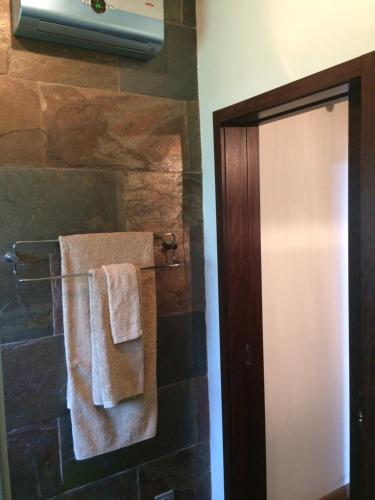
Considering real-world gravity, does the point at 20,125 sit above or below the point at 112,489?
above

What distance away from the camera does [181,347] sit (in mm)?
1798

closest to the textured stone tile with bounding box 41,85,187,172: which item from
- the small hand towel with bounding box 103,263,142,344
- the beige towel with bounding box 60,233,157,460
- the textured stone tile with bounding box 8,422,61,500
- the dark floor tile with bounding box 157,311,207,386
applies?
the beige towel with bounding box 60,233,157,460

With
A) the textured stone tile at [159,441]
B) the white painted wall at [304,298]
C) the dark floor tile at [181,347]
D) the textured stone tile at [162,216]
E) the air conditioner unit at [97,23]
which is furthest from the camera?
the white painted wall at [304,298]

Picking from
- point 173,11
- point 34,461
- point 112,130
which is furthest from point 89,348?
point 173,11

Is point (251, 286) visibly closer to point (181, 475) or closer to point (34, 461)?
point (181, 475)

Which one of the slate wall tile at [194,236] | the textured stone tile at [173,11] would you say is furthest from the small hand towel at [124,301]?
the textured stone tile at [173,11]

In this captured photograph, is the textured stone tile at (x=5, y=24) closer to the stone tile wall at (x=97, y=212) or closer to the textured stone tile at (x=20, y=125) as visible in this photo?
the stone tile wall at (x=97, y=212)

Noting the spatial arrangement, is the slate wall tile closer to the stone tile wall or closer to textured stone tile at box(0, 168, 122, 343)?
the stone tile wall

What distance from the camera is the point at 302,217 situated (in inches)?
83.3

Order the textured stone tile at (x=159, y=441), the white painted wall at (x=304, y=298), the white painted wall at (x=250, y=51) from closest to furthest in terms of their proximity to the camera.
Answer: the white painted wall at (x=250, y=51) < the textured stone tile at (x=159, y=441) < the white painted wall at (x=304, y=298)

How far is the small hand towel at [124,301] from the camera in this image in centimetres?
146

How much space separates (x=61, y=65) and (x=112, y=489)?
165cm

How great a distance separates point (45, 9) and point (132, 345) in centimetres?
119

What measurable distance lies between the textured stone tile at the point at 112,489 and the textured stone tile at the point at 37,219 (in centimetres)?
65
